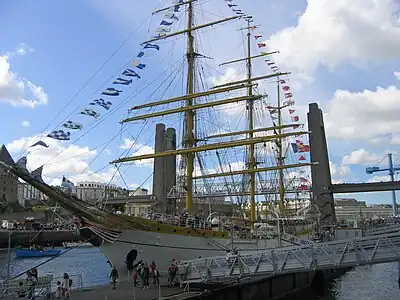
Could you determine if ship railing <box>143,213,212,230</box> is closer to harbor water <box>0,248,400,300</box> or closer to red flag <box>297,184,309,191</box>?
harbor water <box>0,248,400,300</box>

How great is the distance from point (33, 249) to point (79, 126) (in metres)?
49.1

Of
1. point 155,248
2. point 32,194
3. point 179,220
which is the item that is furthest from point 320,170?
point 32,194

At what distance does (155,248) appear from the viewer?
93.1 ft

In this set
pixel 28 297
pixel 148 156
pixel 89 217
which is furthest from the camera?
pixel 148 156

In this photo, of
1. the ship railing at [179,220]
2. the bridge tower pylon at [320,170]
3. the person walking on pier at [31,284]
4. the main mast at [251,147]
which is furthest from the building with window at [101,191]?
the bridge tower pylon at [320,170]

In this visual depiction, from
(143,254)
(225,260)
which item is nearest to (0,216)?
(143,254)

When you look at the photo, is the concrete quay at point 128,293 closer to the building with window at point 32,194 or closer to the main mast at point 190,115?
the building with window at point 32,194

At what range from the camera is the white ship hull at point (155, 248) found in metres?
27.2

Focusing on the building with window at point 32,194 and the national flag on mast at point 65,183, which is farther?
the national flag on mast at point 65,183

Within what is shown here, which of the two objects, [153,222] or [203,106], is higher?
[203,106]

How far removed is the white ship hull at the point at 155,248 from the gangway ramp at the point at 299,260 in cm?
433

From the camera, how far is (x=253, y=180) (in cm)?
5300

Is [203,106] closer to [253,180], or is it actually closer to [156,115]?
[156,115]

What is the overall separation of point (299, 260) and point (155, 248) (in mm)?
10455
